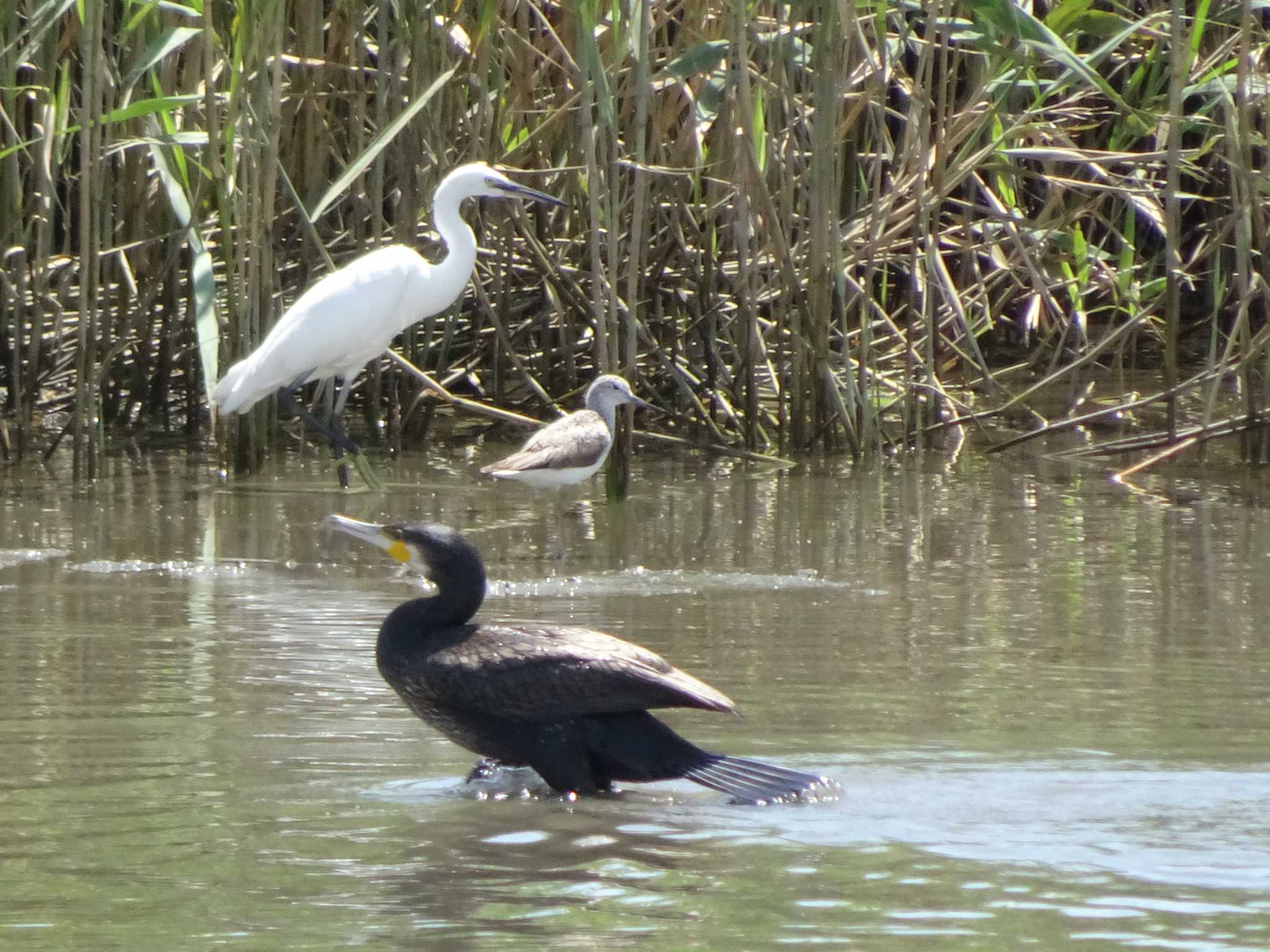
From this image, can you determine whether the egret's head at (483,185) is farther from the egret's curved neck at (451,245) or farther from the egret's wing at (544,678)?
the egret's wing at (544,678)

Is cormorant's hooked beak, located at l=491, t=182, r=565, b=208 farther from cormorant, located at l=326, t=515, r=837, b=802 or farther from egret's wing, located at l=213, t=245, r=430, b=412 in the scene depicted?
cormorant, located at l=326, t=515, r=837, b=802

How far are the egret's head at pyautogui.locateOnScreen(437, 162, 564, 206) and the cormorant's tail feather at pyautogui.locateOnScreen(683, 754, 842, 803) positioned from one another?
528cm

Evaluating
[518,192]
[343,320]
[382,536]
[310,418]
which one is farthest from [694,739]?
[310,418]

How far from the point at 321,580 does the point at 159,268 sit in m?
3.31

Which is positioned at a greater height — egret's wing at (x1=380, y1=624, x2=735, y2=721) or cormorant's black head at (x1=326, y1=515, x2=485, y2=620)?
cormorant's black head at (x1=326, y1=515, x2=485, y2=620)

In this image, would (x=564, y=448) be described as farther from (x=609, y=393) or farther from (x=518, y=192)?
(x=518, y=192)

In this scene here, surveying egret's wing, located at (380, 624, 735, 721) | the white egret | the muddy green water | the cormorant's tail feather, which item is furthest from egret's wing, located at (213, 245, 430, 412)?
the cormorant's tail feather

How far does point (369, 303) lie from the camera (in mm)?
8797

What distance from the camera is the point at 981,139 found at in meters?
10.3

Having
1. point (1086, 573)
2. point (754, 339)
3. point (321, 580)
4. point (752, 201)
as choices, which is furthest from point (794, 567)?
point (752, 201)

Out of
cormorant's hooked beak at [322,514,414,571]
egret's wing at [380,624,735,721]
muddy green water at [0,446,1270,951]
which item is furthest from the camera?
cormorant's hooked beak at [322,514,414,571]

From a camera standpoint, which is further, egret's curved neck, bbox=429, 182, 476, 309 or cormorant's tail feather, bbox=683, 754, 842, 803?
egret's curved neck, bbox=429, 182, 476, 309

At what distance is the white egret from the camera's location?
8625 mm

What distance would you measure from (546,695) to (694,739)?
53cm
